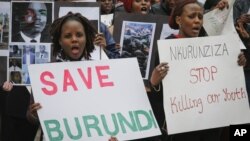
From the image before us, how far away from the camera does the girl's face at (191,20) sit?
4.10m

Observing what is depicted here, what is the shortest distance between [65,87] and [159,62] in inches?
28.4

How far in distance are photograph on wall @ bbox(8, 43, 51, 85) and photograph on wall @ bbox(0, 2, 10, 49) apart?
0.10 metres

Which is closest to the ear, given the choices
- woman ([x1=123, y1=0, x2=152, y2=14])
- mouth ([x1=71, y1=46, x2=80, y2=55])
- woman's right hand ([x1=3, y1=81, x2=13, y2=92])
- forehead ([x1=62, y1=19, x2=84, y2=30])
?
forehead ([x1=62, y1=19, x2=84, y2=30])

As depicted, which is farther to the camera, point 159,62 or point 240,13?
point 240,13

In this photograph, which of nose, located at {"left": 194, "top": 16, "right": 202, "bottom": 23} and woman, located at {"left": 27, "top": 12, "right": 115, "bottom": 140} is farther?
nose, located at {"left": 194, "top": 16, "right": 202, "bottom": 23}

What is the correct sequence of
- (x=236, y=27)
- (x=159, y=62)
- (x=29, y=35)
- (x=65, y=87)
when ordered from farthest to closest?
(x=236, y=27)
(x=29, y=35)
(x=159, y=62)
(x=65, y=87)

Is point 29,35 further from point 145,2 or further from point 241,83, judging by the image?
point 241,83

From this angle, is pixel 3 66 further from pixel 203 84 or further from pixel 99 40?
Result: pixel 203 84

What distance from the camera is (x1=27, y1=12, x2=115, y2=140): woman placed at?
3674mm

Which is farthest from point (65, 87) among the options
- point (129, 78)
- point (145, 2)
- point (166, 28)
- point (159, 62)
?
point (145, 2)

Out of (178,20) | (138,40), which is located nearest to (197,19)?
(178,20)

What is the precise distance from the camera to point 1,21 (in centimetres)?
475

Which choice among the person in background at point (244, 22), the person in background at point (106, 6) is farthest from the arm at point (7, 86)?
the person in background at point (244, 22)

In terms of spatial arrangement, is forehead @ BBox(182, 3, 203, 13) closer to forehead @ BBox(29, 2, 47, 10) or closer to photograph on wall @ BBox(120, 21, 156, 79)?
photograph on wall @ BBox(120, 21, 156, 79)
